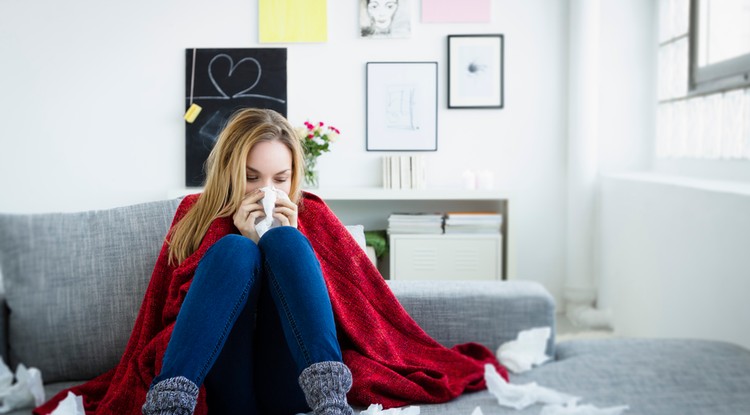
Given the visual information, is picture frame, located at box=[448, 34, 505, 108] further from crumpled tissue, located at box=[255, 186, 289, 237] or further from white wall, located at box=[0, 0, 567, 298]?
crumpled tissue, located at box=[255, 186, 289, 237]

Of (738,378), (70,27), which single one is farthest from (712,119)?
(70,27)

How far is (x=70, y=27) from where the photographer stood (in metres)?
4.14

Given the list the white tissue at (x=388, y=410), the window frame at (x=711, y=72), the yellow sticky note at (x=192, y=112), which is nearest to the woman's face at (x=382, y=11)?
the yellow sticky note at (x=192, y=112)

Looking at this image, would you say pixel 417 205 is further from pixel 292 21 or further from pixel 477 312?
pixel 477 312

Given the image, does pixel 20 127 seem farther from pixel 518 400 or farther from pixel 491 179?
pixel 518 400

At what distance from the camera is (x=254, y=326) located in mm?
1662

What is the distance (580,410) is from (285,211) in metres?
0.83

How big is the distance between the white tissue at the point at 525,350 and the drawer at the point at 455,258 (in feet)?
5.93

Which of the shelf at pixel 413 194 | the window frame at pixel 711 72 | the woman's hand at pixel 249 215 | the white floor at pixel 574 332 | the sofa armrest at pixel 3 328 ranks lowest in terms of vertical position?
the white floor at pixel 574 332

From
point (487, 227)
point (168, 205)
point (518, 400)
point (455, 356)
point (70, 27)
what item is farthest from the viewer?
point (70, 27)

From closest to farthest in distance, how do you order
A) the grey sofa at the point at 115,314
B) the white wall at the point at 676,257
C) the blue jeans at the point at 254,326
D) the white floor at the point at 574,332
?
1. the blue jeans at the point at 254,326
2. the grey sofa at the point at 115,314
3. the white wall at the point at 676,257
4. the white floor at the point at 574,332

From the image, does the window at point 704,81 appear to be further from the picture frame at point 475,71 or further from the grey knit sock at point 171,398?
the grey knit sock at point 171,398

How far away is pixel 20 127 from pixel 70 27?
618 mm

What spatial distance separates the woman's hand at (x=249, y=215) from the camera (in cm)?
182
